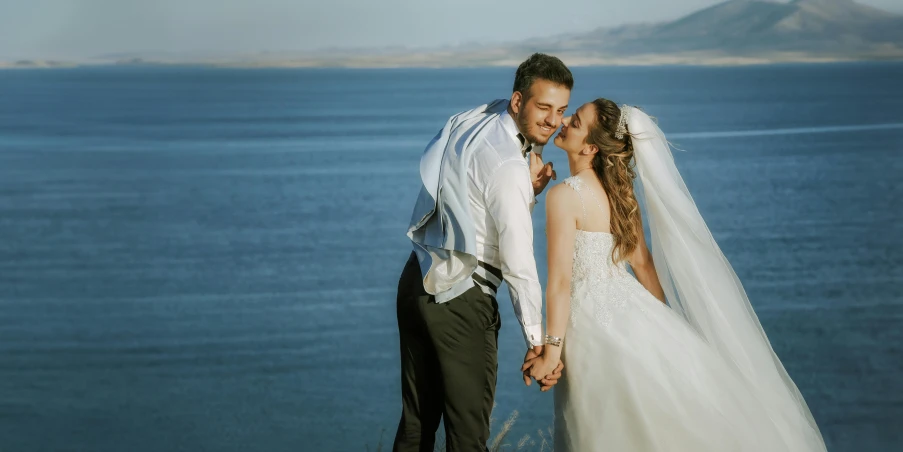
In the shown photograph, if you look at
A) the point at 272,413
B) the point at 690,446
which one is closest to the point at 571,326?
the point at 690,446

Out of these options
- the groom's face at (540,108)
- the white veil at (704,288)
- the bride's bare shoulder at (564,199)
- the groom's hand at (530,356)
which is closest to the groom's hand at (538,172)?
the bride's bare shoulder at (564,199)

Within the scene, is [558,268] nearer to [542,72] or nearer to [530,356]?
[530,356]

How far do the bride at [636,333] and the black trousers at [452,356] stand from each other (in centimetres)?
14

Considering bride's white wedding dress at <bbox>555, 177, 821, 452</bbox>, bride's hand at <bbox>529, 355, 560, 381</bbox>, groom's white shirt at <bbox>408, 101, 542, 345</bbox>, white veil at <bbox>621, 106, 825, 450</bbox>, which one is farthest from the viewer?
white veil at <bbox>621, 106, 825, 450</bbox>

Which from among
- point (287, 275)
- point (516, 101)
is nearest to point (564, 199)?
point (516, 101)

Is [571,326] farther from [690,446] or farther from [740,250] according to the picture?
[740,250]

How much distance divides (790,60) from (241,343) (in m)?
36.0

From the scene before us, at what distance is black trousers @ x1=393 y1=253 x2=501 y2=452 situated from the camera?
2723 millimetres

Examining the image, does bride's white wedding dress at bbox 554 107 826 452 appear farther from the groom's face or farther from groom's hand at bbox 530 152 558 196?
the groom's face

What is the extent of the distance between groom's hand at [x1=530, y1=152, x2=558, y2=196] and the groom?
0.07 m

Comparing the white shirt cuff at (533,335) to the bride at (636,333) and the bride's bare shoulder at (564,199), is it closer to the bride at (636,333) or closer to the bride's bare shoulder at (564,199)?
the bride at (636,333)

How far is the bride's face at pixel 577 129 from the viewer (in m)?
2.98

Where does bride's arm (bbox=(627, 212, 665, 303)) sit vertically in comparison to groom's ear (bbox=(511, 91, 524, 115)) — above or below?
below

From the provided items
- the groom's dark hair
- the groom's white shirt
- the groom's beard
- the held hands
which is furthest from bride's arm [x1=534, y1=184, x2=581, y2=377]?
the groom's dark hair
